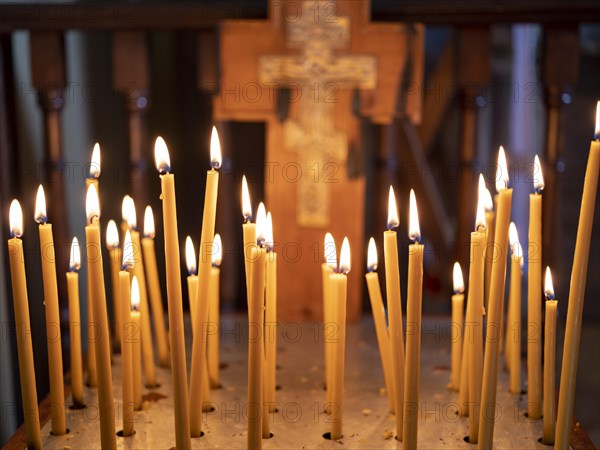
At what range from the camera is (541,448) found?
1.59 metres

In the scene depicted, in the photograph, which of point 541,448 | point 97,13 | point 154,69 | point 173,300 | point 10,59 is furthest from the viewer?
point 154,69

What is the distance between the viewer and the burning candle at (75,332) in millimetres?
1677

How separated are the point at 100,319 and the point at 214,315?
408 millimetres

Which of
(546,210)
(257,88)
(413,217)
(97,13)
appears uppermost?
(97,13)

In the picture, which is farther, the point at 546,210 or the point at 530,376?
the point at 546,210

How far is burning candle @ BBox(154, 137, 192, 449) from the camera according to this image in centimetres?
141

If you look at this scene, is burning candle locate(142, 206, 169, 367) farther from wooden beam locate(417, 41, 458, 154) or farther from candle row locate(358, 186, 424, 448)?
wooden beam locate(417, 41, 458, 154)

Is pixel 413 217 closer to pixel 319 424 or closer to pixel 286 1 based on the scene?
pixel 319 424

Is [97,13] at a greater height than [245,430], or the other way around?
[97,13]

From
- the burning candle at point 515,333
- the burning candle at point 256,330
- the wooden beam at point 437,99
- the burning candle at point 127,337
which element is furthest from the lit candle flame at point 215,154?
the wooden beam at point 437,99

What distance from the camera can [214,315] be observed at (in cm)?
181

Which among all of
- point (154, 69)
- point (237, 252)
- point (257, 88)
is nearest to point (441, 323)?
point (257, 88)

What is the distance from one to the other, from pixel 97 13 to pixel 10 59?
1.13 ft

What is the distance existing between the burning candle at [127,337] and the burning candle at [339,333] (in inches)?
14.6
